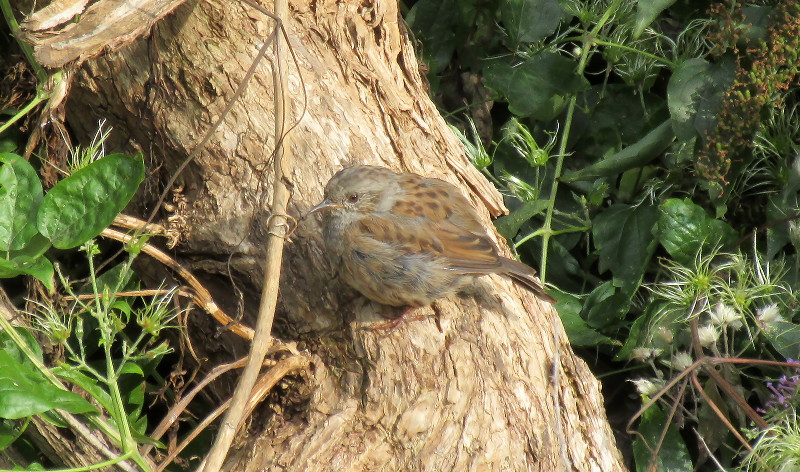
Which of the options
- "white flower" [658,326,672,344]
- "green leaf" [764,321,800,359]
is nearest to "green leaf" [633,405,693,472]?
"white flower" [658,326,672,344]

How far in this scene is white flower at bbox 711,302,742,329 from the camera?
3.90 metres

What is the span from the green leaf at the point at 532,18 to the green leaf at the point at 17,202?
266 centimetres

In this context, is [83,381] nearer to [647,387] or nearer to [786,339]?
[647,387]

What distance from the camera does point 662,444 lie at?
13.2 ft

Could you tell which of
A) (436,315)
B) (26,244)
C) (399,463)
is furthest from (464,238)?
(26,244)

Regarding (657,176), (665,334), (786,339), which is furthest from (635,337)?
(657,176)

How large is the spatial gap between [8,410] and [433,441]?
1.49 metres

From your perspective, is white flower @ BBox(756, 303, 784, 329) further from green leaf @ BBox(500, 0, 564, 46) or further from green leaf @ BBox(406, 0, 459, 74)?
green leaf @ BBox(406, 0, 459, 74)

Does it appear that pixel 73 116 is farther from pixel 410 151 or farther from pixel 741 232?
pixel 741 232

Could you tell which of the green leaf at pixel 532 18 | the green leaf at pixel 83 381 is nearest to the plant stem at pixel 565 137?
the green leaf at pixel 532 18

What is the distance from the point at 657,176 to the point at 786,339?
1261mm

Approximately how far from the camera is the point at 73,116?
165 inches

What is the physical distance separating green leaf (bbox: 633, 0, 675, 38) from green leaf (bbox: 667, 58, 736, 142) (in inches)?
11.9

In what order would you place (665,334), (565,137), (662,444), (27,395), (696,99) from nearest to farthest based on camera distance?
(27,395) → (662,444) → (665,334) → (696,99) → (565,137)
